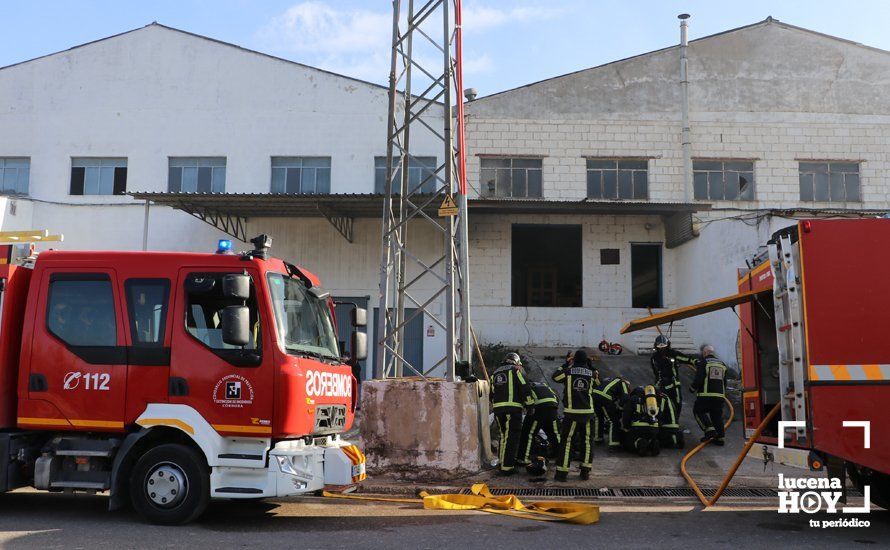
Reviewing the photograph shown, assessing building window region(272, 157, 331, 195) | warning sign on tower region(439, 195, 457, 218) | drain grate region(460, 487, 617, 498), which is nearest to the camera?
drain grate region(460, 487, 617, 498)

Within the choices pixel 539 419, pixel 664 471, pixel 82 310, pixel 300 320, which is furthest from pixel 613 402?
pixel 82 310

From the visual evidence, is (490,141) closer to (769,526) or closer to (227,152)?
(227,152)

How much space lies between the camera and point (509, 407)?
9953 millimetres

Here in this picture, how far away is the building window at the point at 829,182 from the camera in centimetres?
1991

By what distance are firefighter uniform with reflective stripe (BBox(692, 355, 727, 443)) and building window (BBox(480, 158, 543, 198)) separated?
29.5 ft

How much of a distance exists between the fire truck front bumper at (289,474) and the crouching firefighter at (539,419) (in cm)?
397

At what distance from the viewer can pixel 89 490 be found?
692cm

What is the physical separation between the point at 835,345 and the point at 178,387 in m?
5.83

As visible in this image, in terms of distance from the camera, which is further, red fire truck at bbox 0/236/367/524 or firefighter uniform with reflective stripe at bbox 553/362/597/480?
firefighter uniform with reflective stripe at bbox 553/362/597/480

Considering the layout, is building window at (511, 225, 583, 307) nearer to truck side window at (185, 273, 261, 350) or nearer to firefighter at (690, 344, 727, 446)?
firefighter at (690, 344, 727, 446)

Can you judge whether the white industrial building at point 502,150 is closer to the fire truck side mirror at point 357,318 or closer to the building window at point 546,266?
the building window at point 546,266

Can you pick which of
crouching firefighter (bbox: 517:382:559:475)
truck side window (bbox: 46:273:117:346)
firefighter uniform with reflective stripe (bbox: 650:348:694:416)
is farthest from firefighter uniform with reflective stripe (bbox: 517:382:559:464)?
truck side window (bbox: 46:273:117:346)

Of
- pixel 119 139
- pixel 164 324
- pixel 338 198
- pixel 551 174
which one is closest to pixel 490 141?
pixel 551 174

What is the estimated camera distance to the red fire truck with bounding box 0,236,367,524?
6.66 m
